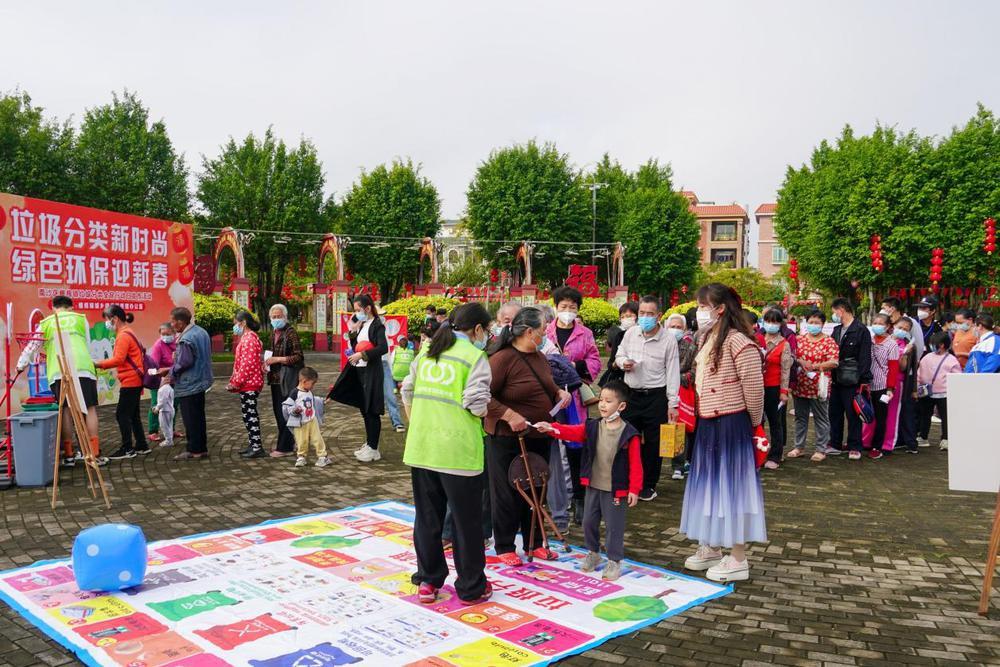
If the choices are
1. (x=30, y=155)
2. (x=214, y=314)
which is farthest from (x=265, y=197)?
(x=214, y=314)

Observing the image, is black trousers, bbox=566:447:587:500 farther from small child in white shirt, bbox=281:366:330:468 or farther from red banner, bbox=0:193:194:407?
red banner, bbox=0:193:194:407

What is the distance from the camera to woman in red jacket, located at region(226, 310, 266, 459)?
933cm

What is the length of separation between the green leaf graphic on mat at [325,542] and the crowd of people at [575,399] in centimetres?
78

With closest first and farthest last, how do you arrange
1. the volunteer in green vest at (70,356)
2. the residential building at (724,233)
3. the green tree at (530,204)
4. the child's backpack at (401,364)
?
1. the volunteer in green vest at (70,356)
2. the child's backpack at (401,364)
3. the green tree at (530,204)
4. the residential building at (724,233)

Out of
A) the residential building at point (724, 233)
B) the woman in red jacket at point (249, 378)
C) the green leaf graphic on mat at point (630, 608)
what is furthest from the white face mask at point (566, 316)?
the residential building at point (724, 233)

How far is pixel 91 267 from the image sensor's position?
44.2 feet

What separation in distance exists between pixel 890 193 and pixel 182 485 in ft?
106

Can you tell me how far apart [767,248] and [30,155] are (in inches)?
2860

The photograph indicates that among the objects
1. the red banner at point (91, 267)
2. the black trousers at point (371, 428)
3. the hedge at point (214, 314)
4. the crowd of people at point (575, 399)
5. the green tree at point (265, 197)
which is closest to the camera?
the crowd of people at point (575, 399)

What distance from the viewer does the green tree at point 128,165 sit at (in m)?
33.1

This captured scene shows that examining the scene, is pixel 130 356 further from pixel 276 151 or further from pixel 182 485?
pixel 276 151

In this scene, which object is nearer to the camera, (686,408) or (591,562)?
(591,562)

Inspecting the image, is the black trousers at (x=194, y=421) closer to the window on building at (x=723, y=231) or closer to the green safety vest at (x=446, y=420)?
the green safety vest at (x=446, y=420)

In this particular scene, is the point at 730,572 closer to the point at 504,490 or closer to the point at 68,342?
the point at 504,490
